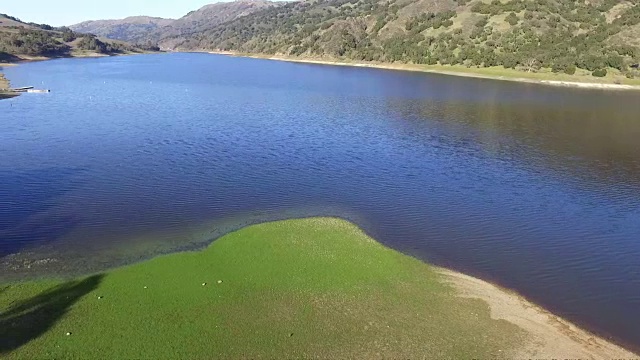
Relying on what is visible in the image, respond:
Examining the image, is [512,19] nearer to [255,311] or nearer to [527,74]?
[527,74]

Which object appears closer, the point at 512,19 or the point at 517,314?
the point at 517,314

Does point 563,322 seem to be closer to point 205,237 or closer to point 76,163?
point 205,237

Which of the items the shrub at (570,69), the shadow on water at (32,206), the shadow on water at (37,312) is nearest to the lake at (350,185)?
the shadow on water at (32,206)

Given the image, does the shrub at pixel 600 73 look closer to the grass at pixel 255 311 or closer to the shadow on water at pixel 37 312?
the grass at pixel 255 311

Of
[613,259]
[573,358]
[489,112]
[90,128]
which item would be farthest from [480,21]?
[573,358]

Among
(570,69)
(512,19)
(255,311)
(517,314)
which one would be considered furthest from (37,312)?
(512,19)

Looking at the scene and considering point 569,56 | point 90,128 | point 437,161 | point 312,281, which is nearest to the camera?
point 312,281
